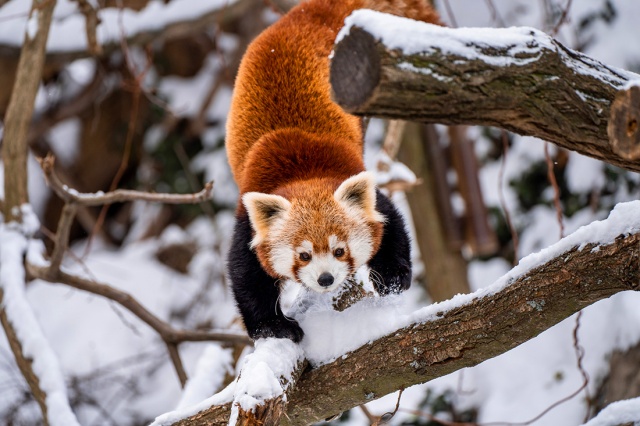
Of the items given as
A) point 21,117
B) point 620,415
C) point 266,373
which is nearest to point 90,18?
point 21,117

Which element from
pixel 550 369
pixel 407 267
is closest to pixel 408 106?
pixel 407 267

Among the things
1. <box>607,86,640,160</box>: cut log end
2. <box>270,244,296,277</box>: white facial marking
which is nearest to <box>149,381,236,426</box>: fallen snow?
<box>270,244,296,277</box>: white facial marking

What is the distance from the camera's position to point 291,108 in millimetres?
2719

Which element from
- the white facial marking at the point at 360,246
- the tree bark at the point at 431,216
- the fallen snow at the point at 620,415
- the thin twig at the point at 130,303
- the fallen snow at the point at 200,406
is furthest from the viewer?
the tree bark at the point at 431,216

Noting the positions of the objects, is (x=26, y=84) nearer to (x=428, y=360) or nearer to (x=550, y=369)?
(x=428, y=360)

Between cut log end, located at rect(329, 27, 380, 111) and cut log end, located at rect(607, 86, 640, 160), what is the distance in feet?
1.67

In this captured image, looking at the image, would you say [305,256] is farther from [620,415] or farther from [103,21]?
[103,21]

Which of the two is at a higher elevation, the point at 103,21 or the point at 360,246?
the point at 103,21

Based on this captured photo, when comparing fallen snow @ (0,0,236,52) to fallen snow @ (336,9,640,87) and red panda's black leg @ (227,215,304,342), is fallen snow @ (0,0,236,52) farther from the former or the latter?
fallen snow @ (336,9,640,87)

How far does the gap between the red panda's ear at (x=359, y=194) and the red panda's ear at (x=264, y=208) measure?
0.19 m

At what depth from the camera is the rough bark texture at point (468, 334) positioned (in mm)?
1721

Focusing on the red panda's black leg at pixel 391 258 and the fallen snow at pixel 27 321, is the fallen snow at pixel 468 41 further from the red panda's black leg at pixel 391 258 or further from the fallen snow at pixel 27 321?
the fallen snow at pixel 27 321

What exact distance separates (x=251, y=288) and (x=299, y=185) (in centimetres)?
41

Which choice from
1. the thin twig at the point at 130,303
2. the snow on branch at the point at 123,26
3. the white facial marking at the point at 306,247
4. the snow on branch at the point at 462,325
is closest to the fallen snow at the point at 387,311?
the snow on branch at the point at 462,325
